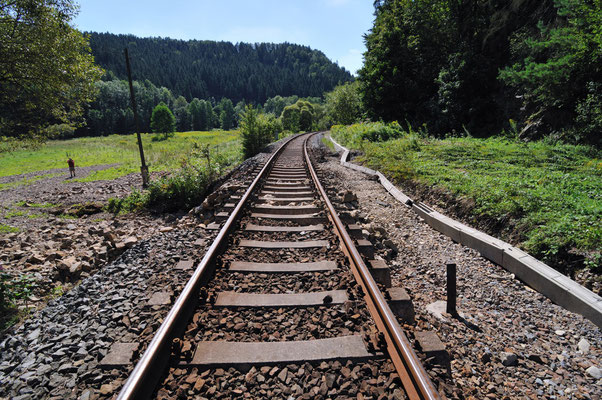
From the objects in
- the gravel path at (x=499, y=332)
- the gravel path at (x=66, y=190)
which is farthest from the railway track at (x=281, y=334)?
the gravel path at (x=66, y=190)

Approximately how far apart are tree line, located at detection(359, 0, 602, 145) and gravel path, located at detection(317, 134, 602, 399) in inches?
357

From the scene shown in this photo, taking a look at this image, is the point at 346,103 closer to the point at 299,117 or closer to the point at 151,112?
the point at 299,117

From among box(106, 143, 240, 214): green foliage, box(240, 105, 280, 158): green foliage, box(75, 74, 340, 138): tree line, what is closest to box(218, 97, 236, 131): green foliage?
box(75, 74, 340, 138): tree line

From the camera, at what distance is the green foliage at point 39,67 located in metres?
6.75

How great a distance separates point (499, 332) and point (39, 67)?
425 inches

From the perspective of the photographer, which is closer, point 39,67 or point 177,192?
point 39,67

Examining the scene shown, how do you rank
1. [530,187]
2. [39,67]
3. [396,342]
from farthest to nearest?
1. [39,67]
2. [530,187]
3. [396,342]

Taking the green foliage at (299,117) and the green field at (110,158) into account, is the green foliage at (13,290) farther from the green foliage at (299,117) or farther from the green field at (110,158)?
the green foliage at (299,117)

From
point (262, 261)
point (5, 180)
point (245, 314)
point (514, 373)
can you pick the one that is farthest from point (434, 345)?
point (5, 180)

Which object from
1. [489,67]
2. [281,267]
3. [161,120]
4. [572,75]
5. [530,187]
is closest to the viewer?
[281,267]

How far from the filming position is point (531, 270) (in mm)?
3432

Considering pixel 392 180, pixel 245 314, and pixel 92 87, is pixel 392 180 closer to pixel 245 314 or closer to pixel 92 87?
pixel 245 314

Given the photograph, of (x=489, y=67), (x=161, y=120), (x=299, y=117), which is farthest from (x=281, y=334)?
(x=161, y=120)

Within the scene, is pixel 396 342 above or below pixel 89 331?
above
